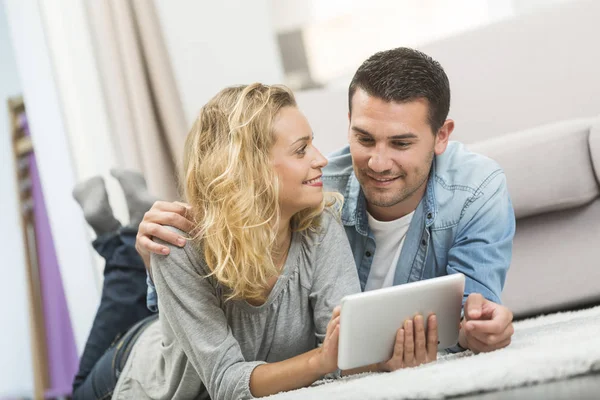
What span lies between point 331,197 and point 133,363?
593 millimetres

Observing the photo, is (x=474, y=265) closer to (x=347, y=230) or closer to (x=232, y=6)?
(x=347, y=230)

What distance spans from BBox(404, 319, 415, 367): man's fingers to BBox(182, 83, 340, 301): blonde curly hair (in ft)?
0.89

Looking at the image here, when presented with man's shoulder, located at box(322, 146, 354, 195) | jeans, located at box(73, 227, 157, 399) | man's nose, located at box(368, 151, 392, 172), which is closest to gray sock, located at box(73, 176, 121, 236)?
jeans, located at box(73, 227, 157, 399)

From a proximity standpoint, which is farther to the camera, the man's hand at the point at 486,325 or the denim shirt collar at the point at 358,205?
the denim shirt collar at the point at 358,205

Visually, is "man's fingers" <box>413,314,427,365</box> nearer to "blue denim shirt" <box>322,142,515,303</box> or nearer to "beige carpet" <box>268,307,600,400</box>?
"beige carpet" <box>268,307,600,400</box>

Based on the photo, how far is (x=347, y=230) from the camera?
162 cm

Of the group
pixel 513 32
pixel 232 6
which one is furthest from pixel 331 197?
pixel 232 6

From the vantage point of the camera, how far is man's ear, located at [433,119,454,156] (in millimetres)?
1534

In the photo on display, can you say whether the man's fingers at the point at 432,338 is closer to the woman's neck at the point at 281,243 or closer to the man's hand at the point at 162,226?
the woman's neck at the point at 281,243

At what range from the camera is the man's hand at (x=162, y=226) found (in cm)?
130

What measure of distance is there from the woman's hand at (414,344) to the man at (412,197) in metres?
0.13

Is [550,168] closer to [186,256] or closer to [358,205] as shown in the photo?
[358,205]

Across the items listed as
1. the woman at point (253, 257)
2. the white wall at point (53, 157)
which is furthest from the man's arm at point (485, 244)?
the white wall at point (53, 157)

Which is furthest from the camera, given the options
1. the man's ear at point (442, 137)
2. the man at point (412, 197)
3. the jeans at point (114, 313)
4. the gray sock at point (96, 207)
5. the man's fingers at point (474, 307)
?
the gray sock at point (96, 207)
